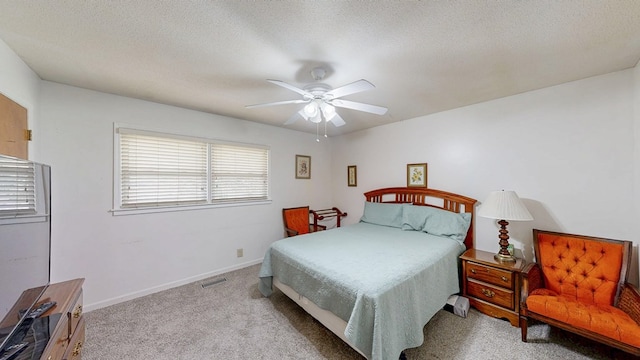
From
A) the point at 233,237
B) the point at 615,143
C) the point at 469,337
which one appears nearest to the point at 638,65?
the point at 615,143

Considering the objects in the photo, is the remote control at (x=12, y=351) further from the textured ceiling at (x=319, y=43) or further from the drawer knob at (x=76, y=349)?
the textured ceiling at (x=319, y=43)

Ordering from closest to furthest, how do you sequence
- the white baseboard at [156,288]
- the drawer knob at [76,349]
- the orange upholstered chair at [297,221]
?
the drawer knob at [76,349] → the white baseboard at [156,288] → the orange upholstered chair at [297,221]

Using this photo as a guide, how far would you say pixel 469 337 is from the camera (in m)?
2.02

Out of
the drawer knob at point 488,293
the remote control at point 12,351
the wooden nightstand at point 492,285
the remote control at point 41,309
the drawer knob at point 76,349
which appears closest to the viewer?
the remote control at point 12,351

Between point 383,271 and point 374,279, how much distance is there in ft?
0.54

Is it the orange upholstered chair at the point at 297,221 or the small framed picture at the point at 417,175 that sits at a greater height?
the small framed picture at the point at 417,175

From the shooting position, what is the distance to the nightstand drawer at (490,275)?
2.21 meters

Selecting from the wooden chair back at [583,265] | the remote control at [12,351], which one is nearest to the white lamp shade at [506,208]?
the wooden chair back at [583,265]

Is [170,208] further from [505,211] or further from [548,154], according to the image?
[548,154]

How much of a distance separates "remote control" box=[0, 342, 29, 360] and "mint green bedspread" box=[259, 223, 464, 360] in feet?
5.22

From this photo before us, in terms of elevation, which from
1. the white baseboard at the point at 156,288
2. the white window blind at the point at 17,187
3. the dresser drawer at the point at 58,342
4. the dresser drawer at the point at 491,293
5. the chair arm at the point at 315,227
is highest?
the white window blind at the point at 17,187

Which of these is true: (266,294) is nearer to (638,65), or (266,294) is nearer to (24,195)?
(24,195)

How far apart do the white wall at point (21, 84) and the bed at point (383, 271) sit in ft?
8.07

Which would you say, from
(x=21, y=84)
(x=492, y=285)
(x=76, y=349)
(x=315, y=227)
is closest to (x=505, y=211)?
(x=492, y=285)
